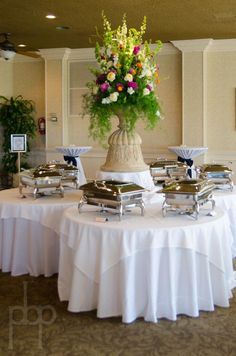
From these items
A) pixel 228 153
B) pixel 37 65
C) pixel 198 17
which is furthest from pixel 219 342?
pixel 37 65

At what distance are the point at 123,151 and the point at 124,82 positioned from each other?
623 mm

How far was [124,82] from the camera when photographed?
3570 millimetres

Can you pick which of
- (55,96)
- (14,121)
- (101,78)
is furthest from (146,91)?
(14,121)

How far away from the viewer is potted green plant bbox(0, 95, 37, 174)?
881cm

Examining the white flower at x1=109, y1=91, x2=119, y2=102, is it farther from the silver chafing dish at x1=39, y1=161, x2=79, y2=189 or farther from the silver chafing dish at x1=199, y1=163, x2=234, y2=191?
the silver chafing dish at x1=199, y1=163, x2=234, y2=191

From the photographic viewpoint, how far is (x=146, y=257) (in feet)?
9.42

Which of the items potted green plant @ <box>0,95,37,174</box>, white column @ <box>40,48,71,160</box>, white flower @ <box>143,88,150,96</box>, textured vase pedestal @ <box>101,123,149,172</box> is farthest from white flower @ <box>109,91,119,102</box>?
potted green plant @ <box>0,95,37,174</box>

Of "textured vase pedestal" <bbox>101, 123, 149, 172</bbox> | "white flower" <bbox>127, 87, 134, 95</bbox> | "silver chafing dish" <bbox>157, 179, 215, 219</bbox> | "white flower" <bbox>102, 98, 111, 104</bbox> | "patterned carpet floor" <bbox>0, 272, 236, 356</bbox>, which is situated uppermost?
"white flower" <bbox>127, 87, 134, 95</bbox>

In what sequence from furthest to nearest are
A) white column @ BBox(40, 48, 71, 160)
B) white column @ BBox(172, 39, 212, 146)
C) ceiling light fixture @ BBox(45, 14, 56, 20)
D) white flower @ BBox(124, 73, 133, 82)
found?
white column @ BBox(40, 48, 71, 160) < white column @ BBox(172, 39, 212, 146) < ceiling light fixture @ BBox(45, 14, 56, 20) < white flower @ BBox(124, 73, 133, 82)

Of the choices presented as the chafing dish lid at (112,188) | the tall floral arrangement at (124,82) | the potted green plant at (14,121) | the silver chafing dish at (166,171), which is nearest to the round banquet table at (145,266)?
the chafing dish lid at (112,188)

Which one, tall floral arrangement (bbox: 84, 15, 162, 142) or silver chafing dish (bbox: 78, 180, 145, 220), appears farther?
tall floral arrangement (bbox: 84, 15, 162, 142)

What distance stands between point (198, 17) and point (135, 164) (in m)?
3.06

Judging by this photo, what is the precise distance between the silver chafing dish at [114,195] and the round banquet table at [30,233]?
0.54 metres

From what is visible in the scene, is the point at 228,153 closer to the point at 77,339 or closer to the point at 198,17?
the point at 198,17
